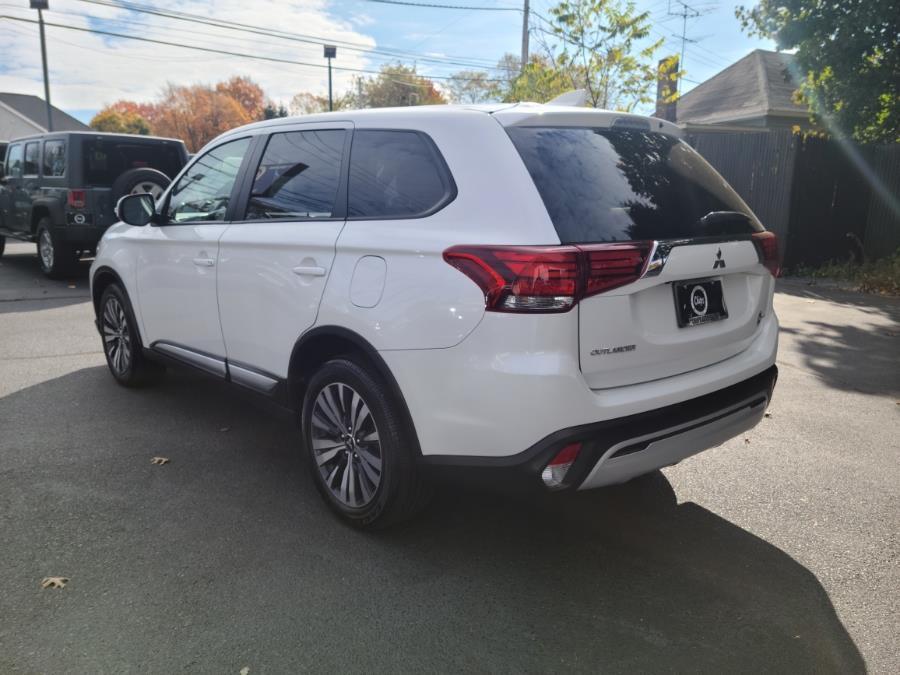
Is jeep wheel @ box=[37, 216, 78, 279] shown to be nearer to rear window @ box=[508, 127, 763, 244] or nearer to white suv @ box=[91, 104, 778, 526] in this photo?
white suv @ box=[91, 104, 778, 526]

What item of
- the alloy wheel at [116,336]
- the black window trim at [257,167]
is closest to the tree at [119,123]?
the alloy wheel at [116,336]

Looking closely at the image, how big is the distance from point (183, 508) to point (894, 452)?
4.11 meters

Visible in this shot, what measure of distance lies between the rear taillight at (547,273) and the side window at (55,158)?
10.0 meters

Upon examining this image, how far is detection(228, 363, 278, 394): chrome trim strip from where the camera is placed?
369 cm

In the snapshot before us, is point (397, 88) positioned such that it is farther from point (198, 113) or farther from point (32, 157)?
point (32, 157)

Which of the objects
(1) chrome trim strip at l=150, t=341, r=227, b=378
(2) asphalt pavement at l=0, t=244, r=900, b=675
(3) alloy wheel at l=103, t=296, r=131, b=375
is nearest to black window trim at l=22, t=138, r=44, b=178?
(3) alloy wheel at l=103, t=296, r=131, b=375

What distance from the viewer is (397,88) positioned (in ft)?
196

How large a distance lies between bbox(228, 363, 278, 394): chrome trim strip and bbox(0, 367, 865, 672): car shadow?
0.50 ft

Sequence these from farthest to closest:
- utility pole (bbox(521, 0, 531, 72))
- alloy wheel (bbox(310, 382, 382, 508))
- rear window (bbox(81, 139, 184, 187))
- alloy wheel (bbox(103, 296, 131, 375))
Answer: utility pole (bbox(521, 0, 531, 72)) < rear window (bbox(81, 139, 184, 187)) < alloy wheel (bbox(103, 296, 131, 375)) < alloy wheel (bbox(310, 382, 382, 508))

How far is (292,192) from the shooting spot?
3.64 metres

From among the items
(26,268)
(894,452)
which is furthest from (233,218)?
(26,268)

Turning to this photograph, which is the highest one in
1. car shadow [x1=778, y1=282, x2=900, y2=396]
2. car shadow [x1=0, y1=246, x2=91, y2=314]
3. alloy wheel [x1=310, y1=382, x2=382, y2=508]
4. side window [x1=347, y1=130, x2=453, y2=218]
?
side window [x1=347, y1=130, x2=453, y2=218]

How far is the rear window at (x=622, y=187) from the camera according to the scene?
2.66 metres

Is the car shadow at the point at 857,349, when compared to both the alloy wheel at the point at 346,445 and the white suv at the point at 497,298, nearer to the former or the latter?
the white suv at the point at 497,298
